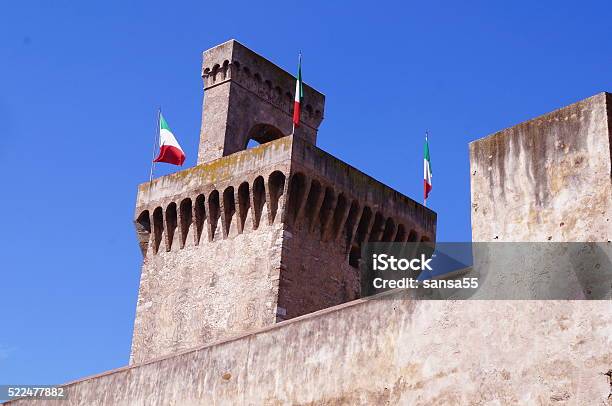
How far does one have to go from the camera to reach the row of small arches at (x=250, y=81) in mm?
21016

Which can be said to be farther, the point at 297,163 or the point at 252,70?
the point at 252,70

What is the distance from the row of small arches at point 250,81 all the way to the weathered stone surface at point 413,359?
464 inches

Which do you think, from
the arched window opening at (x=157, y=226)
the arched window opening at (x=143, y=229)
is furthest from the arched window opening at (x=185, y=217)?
the arched window opening at (x=143, y=229)

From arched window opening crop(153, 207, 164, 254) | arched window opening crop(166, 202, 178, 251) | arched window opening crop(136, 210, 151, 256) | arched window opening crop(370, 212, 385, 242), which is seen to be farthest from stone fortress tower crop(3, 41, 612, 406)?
arched window opening crop(136, 210, 151, 256)

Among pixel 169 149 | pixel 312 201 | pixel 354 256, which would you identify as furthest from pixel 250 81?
pixel 354 256

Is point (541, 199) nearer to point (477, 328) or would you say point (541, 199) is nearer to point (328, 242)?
point (477, 328)

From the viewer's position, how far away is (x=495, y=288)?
265 inches

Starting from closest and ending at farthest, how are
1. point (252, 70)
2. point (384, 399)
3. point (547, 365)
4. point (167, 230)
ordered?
point (547, 365) → point (384, 399) → point (167, 230) → point (252, 70)

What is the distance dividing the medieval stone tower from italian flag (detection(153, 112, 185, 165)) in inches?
25.0

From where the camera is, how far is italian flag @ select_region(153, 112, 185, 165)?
21.0 meters

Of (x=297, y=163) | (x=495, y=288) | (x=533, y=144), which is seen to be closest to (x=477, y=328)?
(x=495, y=288)

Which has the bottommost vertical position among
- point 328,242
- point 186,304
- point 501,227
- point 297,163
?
point 501,227

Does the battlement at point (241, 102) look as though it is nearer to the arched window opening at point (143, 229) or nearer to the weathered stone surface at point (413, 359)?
the arched window opening at point (143, 229)

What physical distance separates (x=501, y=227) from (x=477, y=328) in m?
0.74
